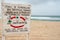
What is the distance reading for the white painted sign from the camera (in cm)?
223

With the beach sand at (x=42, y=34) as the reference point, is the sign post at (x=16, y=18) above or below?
above

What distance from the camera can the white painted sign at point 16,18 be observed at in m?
2.23

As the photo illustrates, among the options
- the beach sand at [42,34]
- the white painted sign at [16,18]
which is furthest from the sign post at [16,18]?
the beach sand at [42,34]

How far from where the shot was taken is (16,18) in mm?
2279

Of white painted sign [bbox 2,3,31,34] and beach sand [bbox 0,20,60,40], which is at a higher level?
white painted sign [bbox 2,3,31,34]

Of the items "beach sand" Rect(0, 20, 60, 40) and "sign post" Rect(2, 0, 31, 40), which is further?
"beach sand" Rect(0, 20, 60, 40)

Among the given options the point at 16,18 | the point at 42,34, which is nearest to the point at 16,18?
the point at 16,18

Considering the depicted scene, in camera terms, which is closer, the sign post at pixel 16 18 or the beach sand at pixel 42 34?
the sign post at pixel 16 18

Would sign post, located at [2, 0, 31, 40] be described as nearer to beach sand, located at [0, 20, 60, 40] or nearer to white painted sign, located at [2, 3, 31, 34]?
white painted sign, located at [2, 3, 31, 34]

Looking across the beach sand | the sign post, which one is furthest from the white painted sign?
the beach sand

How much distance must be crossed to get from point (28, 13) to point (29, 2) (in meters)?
0.14

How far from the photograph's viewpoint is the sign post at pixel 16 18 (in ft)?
7.30

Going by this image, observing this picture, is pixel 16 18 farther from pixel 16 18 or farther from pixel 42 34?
pixel 42 34

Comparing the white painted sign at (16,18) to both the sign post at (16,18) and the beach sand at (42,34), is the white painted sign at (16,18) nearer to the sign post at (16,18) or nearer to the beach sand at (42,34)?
the sign post at (16,18)
